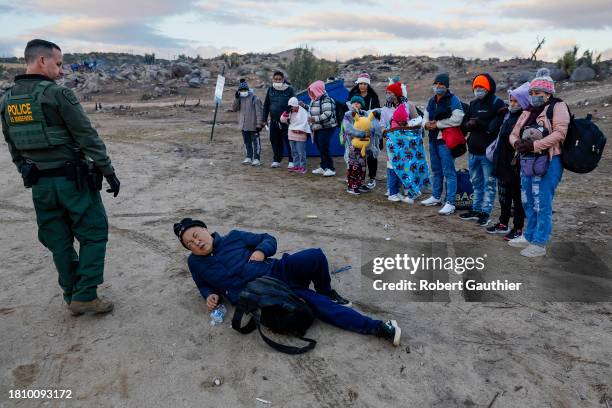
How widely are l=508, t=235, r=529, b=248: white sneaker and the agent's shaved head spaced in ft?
15.8

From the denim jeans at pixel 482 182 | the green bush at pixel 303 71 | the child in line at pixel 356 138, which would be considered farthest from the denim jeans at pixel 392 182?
the green bush at pixel 303 71

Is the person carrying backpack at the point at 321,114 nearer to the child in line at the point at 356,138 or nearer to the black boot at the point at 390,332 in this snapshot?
the child in line at the point at 356,138

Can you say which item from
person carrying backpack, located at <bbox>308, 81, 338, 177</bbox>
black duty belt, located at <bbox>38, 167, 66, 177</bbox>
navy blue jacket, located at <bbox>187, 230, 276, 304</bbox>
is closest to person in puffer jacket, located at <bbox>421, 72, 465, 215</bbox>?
person carrying backpack, located at <bbox>308, 81, 338, 177</bbox>

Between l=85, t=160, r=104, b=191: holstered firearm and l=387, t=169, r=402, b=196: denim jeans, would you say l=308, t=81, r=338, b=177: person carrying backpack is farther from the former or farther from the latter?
l=85, t=160, r=104, b=191: holstered firearm

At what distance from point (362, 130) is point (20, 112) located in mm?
4811

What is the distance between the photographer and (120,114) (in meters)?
19.5

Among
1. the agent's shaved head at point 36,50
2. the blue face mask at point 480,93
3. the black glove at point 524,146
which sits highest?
the agent's shaved head at point 36,50

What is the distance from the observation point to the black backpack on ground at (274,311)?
3.28m

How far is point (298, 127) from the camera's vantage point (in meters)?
8.66

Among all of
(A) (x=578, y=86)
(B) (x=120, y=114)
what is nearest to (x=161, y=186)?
(B) (x=120, y=114)

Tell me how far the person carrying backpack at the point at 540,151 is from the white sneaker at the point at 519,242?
0.19 meters

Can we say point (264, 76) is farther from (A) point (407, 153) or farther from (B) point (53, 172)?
(B) point (53, 172)

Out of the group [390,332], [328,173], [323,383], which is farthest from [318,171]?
[323,383]

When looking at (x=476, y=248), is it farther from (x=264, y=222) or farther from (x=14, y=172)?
(x=14, y=172)
